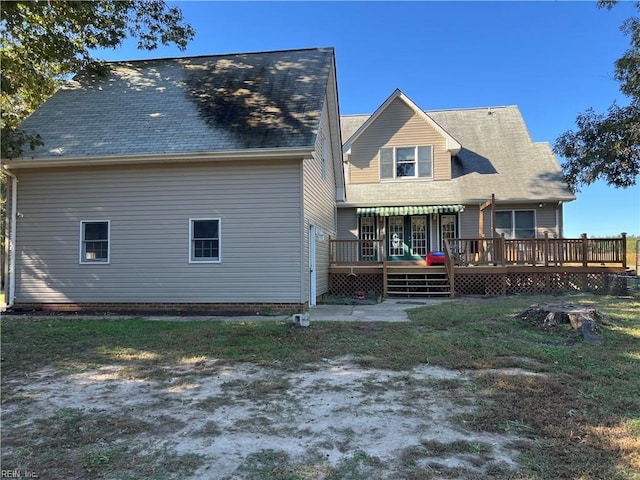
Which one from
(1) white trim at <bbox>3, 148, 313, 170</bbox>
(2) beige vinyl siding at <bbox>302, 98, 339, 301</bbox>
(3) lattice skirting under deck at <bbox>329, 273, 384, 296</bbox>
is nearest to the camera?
(1) white trim at <bbox>3, 148, 313, 170</bbox>

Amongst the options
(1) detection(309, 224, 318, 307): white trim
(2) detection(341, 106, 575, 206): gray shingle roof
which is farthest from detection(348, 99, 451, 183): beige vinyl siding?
(1) detection(309, 224, 318, 307): white trim

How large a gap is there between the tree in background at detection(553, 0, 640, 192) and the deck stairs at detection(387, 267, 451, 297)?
5.37 m

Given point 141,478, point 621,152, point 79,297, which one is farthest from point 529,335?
point 79,297

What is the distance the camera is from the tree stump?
6840mm

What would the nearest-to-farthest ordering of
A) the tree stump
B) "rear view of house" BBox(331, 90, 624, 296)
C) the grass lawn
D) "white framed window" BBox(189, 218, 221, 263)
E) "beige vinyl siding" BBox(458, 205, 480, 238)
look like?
the grass lawn < the tree stump < "white framed window" BBox(189, 218, 221, 263) < "rear view of house" BBox(331, 90, 624, 296) < "beige vinyl siding" BBox(458, 205, 480, 238)

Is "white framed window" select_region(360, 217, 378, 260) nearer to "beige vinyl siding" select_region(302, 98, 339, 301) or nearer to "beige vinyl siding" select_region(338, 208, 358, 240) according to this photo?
"beige vinyl siding" select_region(338, 208, 358, 240)

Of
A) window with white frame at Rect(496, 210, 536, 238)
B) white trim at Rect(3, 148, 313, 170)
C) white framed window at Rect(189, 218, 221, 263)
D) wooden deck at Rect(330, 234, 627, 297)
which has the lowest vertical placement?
wooden deck at Rect(330, 234, 627, 297)

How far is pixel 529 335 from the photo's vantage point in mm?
7062

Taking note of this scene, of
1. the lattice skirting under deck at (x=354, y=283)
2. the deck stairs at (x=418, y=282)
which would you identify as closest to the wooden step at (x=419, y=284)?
the deck stairs at (x=418, y=282)

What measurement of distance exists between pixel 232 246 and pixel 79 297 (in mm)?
4081

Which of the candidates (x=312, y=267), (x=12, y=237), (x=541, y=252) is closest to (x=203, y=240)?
(x=312, y=267)

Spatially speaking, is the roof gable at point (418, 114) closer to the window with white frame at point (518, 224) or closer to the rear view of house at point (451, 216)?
the rear view of house at point (451, 216)

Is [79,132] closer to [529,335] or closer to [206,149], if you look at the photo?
[206,149]

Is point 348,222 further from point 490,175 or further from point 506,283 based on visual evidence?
point 506,283
